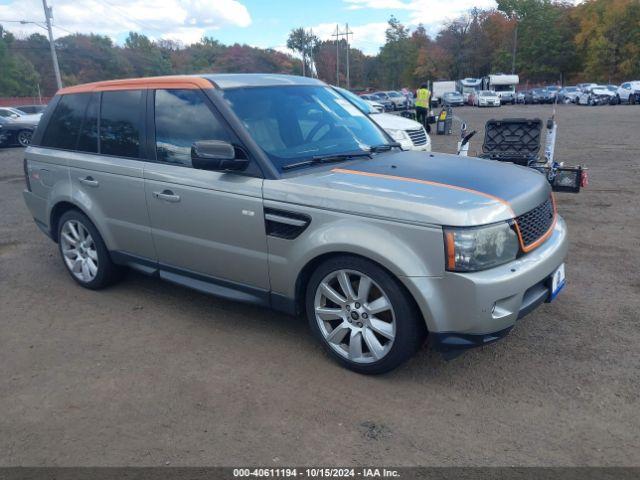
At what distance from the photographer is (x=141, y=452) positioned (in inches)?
112

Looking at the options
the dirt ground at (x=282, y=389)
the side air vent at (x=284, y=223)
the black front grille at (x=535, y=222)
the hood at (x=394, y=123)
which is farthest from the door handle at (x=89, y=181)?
the hood at (x=394, y=123)

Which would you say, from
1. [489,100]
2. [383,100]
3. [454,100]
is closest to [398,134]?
[383,100]

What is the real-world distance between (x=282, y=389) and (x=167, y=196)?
1.73 m

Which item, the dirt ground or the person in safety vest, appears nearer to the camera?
the dirt ground

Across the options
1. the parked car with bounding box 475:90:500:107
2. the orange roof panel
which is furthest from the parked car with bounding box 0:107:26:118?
the parked car with bounding box 475:90:500:107

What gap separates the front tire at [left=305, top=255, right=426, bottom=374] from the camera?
10.5 feet

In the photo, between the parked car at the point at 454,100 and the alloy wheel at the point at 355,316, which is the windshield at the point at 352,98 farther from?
the parked car at the point at 454,100

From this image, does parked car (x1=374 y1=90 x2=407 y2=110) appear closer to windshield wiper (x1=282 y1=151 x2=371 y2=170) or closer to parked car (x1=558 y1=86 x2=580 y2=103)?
parked car (x1=558 y1=86 x2=580 y2=103)

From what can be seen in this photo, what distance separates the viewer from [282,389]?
339cm

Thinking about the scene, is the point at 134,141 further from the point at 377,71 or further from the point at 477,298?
the point at 377,71

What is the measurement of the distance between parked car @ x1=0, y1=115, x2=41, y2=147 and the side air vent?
757 inches

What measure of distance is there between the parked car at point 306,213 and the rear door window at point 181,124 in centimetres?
1

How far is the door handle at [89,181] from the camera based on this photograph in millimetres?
4684

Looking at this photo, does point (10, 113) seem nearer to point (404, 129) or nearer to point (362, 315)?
point (404, 129)
